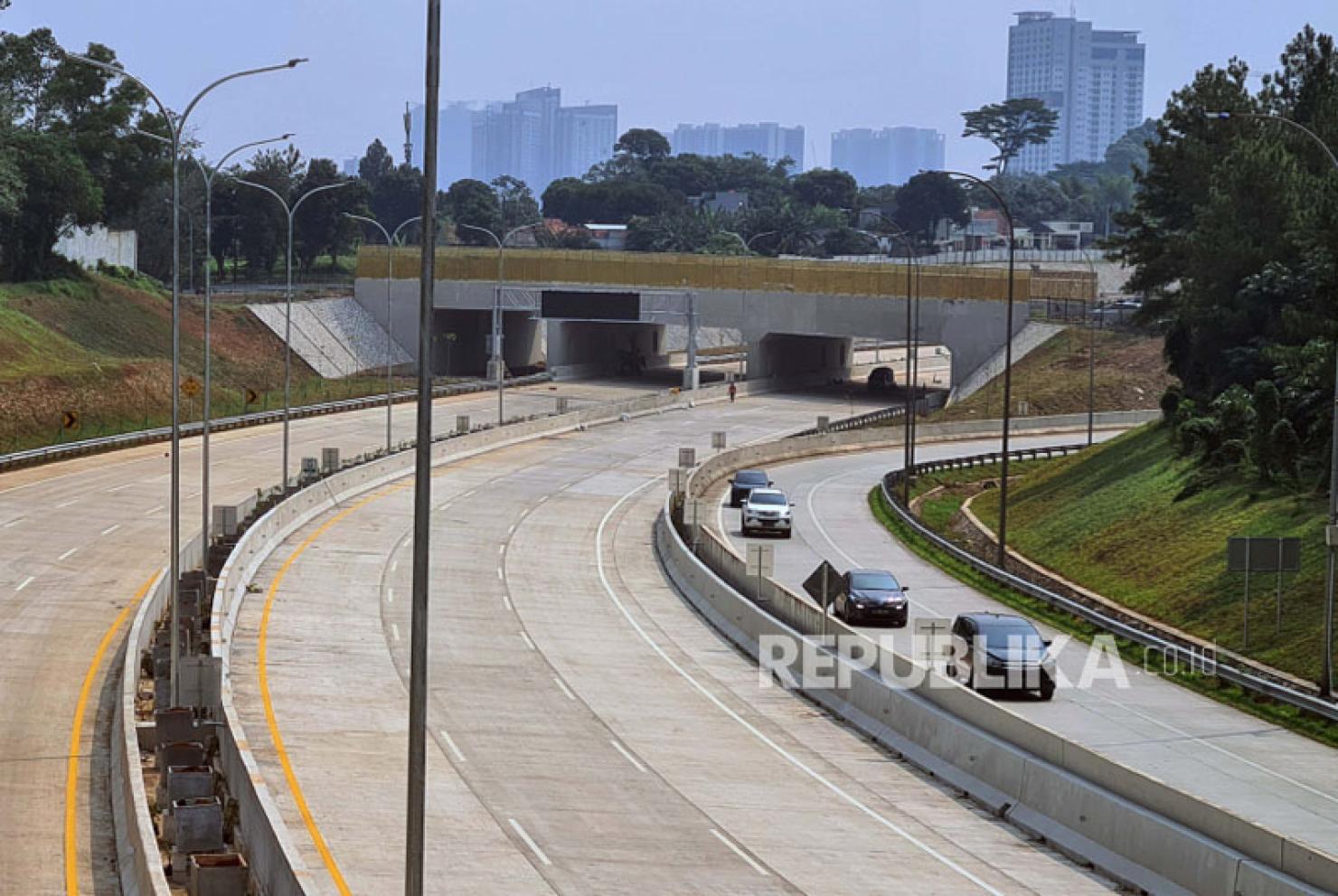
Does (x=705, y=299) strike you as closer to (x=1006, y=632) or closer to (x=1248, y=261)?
(x=1248, y=261)

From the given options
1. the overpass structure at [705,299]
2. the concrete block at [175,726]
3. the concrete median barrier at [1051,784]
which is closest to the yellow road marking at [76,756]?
the concrete block at [175,726]

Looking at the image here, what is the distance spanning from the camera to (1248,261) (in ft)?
220

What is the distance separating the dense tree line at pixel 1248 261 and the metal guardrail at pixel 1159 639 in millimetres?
7977

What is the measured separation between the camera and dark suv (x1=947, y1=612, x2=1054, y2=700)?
3553 cm

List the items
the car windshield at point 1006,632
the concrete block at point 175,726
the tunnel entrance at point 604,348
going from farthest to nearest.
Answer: the tunnel entrance at point 604,348 → the car windshield at point 1006,632 → the concrete block at point 175,726

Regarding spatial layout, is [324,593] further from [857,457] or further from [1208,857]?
[857,457]

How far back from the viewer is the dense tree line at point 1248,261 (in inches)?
2080

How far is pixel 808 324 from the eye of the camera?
118m

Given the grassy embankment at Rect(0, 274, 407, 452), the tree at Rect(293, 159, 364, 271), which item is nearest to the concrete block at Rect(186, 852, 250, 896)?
the grassy embankment at Rect(0, 274, 407, 452)

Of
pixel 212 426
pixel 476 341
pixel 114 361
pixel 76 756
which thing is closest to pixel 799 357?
pixel 476 341

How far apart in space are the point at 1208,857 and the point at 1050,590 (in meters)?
28.7

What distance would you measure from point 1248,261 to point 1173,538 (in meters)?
18.2

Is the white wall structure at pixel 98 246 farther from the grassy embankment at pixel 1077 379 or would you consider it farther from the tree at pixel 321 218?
the grassy embankment at pixel 1077 379

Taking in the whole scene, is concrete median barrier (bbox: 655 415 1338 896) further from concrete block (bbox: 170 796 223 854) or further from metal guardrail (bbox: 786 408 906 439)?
metal guardrail (bbox: 786 408 906 439)
